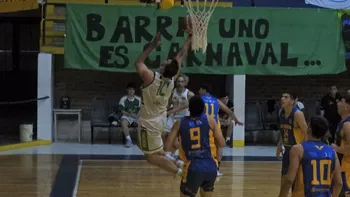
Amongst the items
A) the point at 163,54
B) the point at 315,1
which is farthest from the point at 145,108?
the point at 315,1

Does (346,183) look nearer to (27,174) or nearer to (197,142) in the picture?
(197,142)

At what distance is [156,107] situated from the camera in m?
7.11

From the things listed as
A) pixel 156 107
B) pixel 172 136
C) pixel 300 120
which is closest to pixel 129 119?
pixel 156 107

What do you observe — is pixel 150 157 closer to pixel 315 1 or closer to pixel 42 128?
pixel 42 128

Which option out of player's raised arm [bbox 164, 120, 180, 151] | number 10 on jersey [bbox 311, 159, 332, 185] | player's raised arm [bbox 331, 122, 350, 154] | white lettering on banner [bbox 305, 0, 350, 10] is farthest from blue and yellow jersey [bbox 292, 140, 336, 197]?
white lettering on banner [bbox 305, 0, 350, 10]

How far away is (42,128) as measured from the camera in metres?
14.3

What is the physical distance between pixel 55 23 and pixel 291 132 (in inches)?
343

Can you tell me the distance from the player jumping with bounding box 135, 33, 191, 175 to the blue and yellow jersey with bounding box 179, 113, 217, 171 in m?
0.79

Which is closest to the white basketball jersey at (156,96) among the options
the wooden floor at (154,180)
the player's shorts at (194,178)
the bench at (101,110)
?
the player's shorts at (194,178)

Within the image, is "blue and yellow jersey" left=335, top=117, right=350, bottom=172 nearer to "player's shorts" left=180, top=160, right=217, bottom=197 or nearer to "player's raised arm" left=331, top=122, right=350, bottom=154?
"player's raised arm" left=331, top=122, right=350, bottom=154

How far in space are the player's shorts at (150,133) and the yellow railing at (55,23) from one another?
7406 millimetres

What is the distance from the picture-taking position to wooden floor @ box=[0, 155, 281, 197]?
28.9 ft

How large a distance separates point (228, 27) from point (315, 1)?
2.82 meters

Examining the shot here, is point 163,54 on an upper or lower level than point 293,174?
upper
